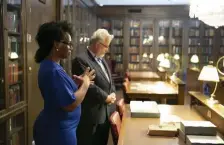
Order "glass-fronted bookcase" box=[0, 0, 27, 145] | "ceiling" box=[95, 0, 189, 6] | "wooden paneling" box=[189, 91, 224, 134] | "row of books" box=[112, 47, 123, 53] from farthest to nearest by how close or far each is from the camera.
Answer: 1. "row of books" box=[112, 47, 123, 53]
2. "ceiling" box=[95, 0, 189, 6]
3. "glass-fronted bookcase" box=[0, 0, 27, 145]
4. "wooden paneling" box=[189, 91, 224, 134]

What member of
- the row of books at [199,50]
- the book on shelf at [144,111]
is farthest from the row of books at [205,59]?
the book on shelf at [144,111]

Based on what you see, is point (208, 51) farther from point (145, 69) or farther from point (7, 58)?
point (7, 58)

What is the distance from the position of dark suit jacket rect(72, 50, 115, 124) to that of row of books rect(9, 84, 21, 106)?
68cm

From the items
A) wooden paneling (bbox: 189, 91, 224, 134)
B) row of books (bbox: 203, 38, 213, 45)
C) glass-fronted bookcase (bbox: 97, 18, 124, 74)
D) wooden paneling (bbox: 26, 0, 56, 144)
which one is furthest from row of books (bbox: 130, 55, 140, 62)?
wooden paneling (bbox: 189, 91, 224, 134)

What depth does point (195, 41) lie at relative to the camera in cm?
909

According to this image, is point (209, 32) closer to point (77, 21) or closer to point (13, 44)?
point (77, 21)

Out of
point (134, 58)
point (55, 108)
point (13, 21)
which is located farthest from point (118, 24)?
point (55, 108)

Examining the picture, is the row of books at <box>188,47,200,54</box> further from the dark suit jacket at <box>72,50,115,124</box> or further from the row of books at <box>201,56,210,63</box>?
the dark suit jacket at <box>72,50,115,124</box>

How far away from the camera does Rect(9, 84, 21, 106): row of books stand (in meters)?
2.66

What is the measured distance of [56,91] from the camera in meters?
1.56

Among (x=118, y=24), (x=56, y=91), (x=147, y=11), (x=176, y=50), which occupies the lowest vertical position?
(x=56, y=91)

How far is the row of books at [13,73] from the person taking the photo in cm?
264

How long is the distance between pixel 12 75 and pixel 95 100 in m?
0.89

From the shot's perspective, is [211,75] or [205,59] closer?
[211,75]
